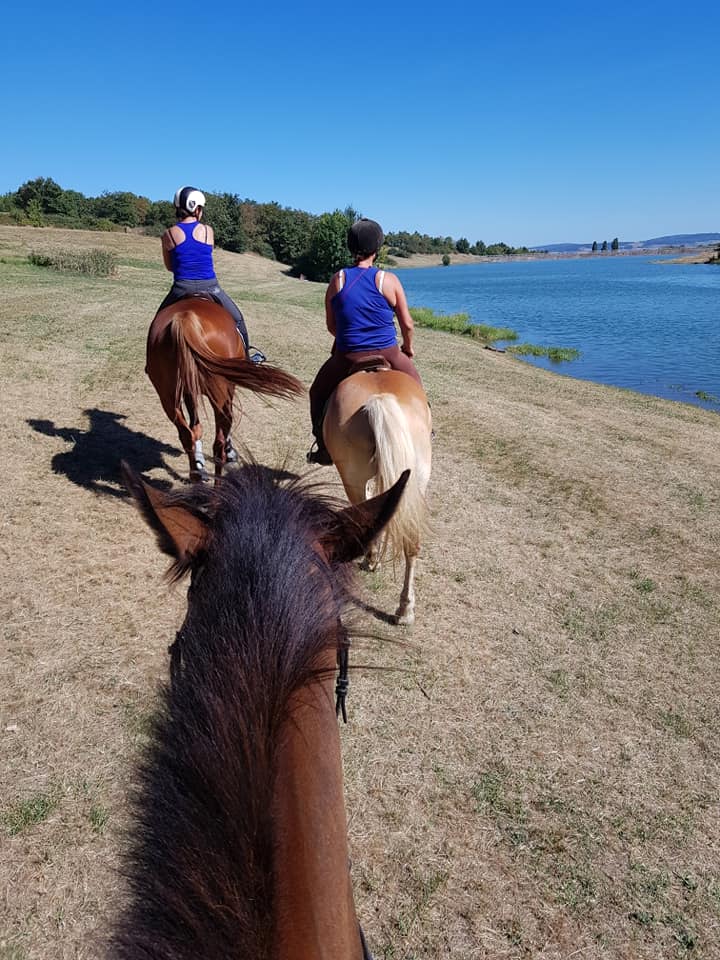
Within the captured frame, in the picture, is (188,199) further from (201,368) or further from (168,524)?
(168,524)

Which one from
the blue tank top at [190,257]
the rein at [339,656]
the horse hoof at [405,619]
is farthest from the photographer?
the blue tank top at [190,257]

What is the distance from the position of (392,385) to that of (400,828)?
2.85 meters

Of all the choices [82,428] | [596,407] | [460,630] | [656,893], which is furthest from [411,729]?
[596,407]

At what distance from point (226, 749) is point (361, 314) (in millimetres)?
4071

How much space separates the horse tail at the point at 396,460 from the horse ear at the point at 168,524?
7.20ft

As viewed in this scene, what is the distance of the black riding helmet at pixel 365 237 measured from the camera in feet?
14.9

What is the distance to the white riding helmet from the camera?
5.95 meters

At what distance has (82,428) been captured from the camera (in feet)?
26.9

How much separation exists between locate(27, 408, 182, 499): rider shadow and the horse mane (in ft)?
16.6

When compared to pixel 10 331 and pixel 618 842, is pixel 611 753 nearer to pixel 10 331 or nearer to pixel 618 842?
pixel 618 842

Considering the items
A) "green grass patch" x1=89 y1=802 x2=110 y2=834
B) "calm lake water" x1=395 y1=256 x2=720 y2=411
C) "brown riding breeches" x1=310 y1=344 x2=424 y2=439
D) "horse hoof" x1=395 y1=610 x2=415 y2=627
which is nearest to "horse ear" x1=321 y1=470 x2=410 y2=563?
"green grass patch" x1=89 y1=802 x2=110 y2=834

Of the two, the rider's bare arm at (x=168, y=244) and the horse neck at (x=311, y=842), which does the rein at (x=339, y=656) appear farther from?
the rider's bare arm at (x=168, y=244)

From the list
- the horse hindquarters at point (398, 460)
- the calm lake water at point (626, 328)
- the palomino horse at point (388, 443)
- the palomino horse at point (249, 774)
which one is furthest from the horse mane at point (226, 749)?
the calm lake water at point (626, 328)

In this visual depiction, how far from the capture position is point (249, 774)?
1.11 meters
